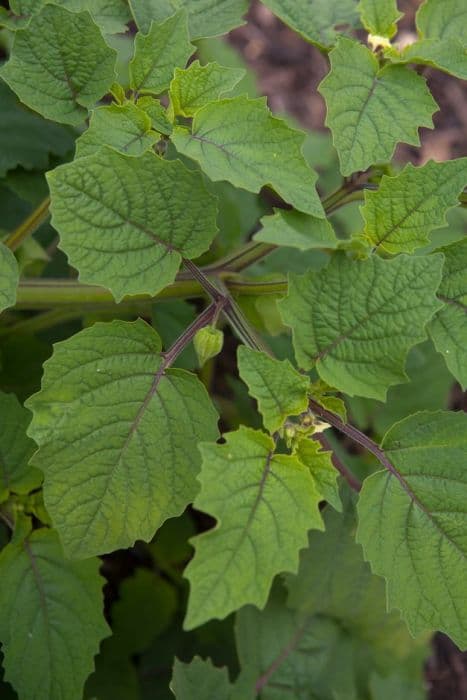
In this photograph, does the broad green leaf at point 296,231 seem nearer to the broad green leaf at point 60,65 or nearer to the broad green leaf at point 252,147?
the broad green leaf at point 252,147

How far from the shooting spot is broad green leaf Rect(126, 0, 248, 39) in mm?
1774

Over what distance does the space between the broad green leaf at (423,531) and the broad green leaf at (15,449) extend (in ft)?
2.29

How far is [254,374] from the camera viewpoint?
57.3 inches

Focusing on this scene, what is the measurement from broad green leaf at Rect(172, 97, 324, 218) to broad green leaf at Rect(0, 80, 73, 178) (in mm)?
658

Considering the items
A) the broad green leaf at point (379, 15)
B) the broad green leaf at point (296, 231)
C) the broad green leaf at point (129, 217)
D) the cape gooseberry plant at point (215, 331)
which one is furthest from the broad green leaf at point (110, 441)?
the broad green leaf at point (379, 15)

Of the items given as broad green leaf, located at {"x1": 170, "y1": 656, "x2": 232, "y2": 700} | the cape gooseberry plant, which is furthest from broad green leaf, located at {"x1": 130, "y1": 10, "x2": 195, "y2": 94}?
broad green leaf, located at {"x1": 170, "y1": 656, "x2": 232, "y2": 700}

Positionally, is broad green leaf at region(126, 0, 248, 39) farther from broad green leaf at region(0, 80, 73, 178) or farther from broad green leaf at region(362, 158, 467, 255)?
broad green leaf at region(362, 158, 467, 255)

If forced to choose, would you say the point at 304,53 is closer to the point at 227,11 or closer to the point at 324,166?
the point at 324,166

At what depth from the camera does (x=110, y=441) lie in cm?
151

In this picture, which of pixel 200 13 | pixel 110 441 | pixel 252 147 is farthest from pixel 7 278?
pixel 200 13

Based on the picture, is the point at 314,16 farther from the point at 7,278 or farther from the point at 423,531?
the point at 423,531

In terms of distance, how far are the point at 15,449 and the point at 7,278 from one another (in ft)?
1.27

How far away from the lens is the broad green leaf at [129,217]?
144 cm

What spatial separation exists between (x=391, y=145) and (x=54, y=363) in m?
0.76
